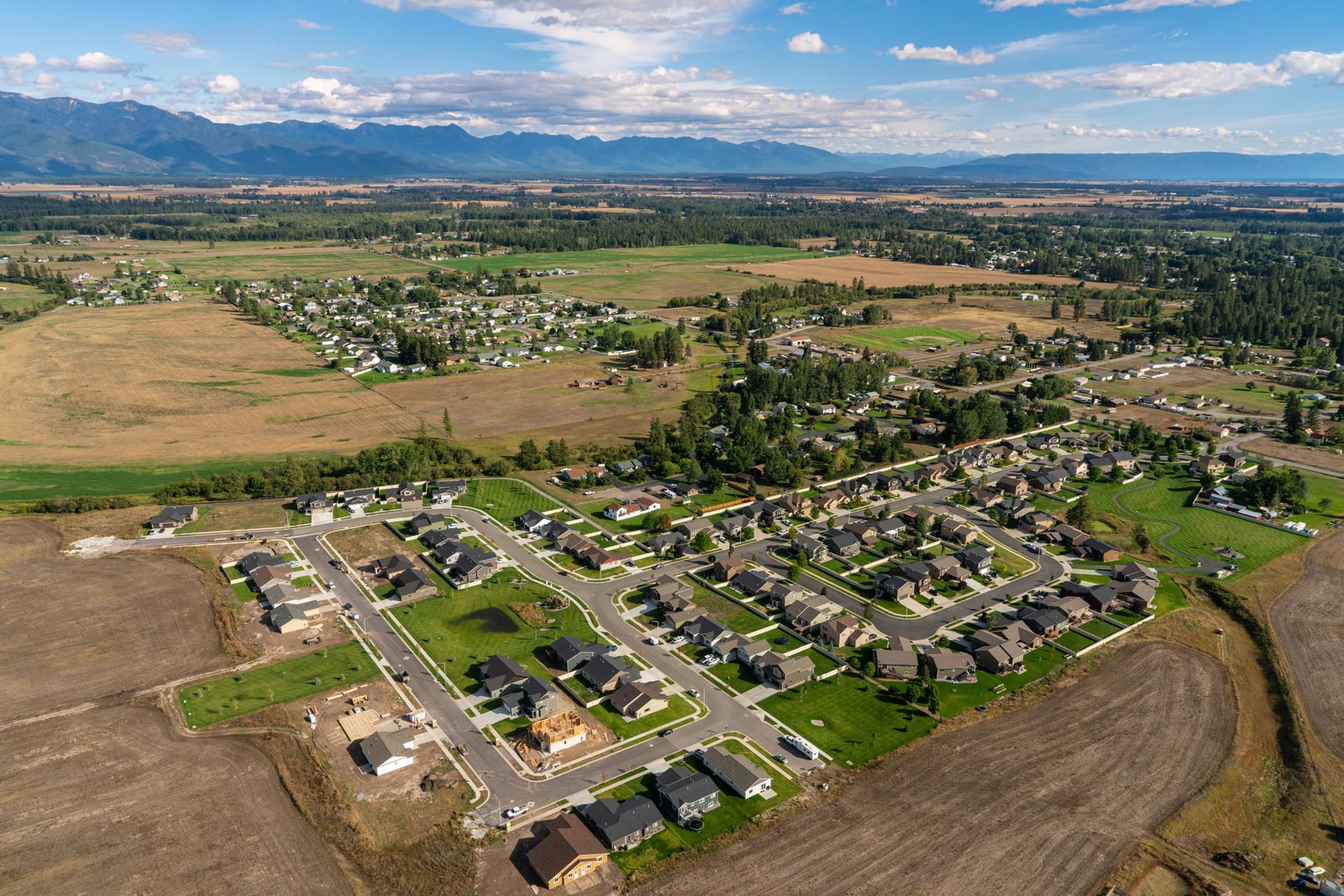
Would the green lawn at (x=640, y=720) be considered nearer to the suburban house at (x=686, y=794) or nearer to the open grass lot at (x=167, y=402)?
the suburban house at (x=686, y=794)

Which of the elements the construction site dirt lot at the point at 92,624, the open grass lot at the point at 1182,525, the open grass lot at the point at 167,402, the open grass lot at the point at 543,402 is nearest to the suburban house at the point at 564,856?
the construction site dirt lot at the point at 92,624

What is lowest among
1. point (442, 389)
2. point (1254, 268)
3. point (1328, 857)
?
point (1328, 857)

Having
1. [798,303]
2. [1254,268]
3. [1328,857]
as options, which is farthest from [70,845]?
[1254,268]

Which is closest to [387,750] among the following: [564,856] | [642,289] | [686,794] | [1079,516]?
[564,856]

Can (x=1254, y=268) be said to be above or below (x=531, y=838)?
above

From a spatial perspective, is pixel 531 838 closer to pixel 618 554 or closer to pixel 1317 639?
pixel 618 554

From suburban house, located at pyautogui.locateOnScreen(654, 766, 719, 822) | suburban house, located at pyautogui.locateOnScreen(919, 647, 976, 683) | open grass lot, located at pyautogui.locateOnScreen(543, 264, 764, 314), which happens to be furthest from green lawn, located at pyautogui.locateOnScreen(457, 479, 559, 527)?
open grass lot, located at pyautogui.locateOnScreen(543, 264, 764, 314)

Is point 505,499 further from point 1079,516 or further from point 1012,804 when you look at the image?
point 1079,516
